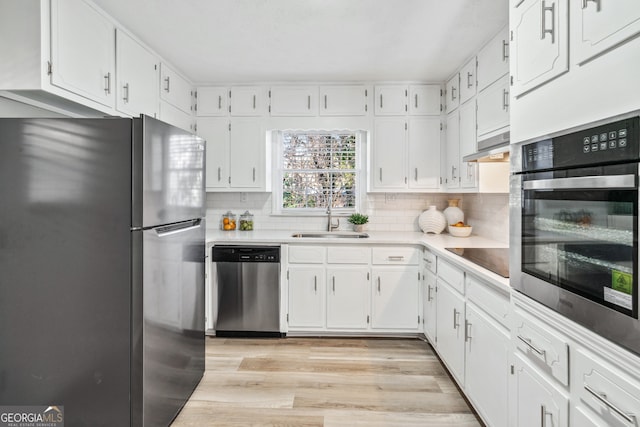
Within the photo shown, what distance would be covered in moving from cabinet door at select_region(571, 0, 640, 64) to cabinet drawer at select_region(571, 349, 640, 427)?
870 millimetres

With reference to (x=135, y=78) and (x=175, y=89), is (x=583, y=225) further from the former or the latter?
(x=175, y=89)

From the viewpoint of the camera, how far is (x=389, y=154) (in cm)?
355

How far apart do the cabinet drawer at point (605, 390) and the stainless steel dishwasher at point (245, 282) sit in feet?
7.95

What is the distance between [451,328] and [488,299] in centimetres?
70

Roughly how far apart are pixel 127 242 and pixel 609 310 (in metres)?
1.83

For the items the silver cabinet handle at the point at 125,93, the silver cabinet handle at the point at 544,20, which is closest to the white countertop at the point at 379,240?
the silver cabinet handle at the point at 125,93

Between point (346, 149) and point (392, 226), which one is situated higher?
point (346, 149)

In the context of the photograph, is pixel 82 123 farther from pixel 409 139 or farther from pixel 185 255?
pixel 409 139

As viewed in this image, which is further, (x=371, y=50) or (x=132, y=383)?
(x=371, y=50)

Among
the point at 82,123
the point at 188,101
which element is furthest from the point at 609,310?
the point at 188,101

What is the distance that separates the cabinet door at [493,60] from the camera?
2.34 meters

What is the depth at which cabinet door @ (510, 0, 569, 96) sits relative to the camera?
1143 millimetres

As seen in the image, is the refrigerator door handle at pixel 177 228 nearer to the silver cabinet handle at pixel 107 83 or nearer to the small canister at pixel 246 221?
the silver cabinet handle at pixel 107 83

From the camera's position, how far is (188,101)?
349cm
